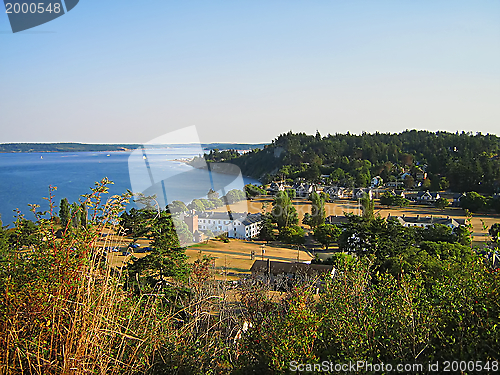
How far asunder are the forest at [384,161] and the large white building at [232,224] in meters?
21.5

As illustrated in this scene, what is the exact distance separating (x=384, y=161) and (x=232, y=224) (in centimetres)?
3608

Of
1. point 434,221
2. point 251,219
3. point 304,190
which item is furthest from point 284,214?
point 304,190

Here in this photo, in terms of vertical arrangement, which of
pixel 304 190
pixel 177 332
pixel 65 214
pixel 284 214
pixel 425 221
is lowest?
pixel 304 190

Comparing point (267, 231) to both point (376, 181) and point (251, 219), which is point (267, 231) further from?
point (376, 181)

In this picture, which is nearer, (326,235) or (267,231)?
(326,235)

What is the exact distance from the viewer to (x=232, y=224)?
19.3 meters

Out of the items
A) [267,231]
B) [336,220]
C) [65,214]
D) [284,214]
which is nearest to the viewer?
[65,214]

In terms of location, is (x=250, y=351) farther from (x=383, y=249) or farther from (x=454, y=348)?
(x=383, y=249)

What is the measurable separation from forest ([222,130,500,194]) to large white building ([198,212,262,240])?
2152cm

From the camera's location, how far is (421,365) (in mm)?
1820

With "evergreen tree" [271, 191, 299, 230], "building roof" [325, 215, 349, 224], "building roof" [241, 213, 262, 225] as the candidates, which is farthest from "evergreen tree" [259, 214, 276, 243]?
"building roof" [325, 215, 349, 224]

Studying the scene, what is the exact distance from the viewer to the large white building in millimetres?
18984

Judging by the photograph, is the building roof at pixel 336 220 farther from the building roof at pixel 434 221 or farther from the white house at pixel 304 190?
the white house at pixel 304 190

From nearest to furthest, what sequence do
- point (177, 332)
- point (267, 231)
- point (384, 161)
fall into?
point (177, 332) < point (267, 231) < point (384, 161)
